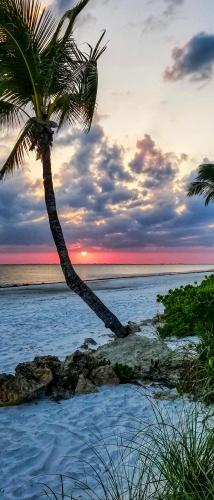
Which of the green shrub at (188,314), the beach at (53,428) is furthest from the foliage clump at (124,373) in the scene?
the green shrub at (188,314)

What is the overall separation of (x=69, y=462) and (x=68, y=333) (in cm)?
772

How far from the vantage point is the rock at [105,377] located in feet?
21.4

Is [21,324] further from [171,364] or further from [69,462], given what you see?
[69,462]

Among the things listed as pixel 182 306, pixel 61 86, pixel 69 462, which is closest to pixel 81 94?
pixel 61 86

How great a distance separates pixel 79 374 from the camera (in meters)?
6.56

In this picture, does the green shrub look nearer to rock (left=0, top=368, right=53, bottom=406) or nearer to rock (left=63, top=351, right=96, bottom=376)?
rock (left=63, top=351, right=96, bottom=376)

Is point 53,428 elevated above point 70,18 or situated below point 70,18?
below

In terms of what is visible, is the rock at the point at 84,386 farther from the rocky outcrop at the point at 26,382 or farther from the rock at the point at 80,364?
the rocky outcrop at the point at 26,382

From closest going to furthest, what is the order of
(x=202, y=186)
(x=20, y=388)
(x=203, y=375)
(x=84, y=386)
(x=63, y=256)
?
(x=203, y=375) < (x=20, y=388) < (x=84, y=386) < (x=63, y=256) < (x=202, y=186)

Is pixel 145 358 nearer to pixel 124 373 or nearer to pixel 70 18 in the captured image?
pixel 124 373

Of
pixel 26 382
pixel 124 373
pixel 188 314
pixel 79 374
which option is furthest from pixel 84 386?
pixel 188 314

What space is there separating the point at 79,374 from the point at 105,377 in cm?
42

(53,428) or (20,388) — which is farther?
(20,388)

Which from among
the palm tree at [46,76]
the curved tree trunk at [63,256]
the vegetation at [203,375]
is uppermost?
the palm tree at [46,76]
